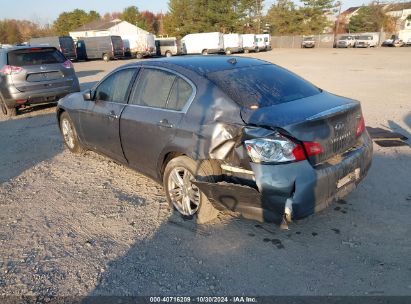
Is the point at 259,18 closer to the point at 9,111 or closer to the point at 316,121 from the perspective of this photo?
the point at 9,111

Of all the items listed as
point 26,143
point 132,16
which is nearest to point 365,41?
point 26,143

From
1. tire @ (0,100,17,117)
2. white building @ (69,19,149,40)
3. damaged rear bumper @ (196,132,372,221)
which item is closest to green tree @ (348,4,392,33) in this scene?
white building @ (69,19,149,40)

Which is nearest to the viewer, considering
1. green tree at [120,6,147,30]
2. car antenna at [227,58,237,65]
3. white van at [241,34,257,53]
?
car antenna at [227,58,237,65]

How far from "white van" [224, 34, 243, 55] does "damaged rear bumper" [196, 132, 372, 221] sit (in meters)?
39.9

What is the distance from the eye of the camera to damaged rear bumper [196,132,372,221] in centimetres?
293

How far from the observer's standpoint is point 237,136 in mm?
3139

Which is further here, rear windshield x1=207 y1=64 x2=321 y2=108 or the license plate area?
rear windshield x1=207 y1=64 x2=321 y2=108

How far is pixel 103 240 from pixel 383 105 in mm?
8305

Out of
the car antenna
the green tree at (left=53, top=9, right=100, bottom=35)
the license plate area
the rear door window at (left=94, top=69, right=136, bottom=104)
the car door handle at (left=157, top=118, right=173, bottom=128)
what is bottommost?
the license plate area

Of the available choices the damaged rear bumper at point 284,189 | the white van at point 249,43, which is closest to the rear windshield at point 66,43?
the white van at point 249,43

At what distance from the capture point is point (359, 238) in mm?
3311

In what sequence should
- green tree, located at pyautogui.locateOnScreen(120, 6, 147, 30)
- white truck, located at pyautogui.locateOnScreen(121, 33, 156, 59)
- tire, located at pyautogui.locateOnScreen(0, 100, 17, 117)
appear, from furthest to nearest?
green tree, located at pyautogui.locateOnScreen(120, 6, 147, 30) < white truck, located at pyautogui.locateOnScreen(121, 33, 156, 59) < tire, located at pyautogui.locateOnScreen(0, 100, 17, 117)

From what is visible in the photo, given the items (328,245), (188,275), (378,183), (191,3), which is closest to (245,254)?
(188,275)

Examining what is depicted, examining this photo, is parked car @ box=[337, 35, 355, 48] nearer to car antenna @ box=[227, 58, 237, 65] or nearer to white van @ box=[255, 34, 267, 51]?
white van @ box=[255, 34, 267, 51]
